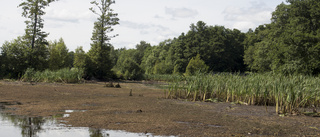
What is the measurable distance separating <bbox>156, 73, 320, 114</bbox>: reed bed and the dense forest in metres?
1.59

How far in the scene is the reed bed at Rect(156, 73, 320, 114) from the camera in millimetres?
14430

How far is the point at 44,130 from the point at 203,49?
217 ft

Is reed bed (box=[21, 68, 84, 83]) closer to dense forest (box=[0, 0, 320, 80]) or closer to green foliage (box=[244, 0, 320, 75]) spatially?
dense forest (box=[0, 0, 320, 80])

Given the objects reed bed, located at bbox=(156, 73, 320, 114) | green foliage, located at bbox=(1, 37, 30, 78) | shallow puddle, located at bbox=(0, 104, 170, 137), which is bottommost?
shallow puddle, located at bbox=(0, 104, 170, 137)

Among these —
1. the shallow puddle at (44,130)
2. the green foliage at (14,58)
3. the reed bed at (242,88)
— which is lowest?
the shallow puddle at (44,130)

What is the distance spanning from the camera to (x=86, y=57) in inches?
1855

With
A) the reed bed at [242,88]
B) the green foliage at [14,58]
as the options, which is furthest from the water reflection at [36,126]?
the green foliage at [14,58]

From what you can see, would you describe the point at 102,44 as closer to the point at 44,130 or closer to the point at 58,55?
the point at 58,55

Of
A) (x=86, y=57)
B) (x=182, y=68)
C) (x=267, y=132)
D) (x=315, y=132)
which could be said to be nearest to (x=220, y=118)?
(x=267, y=132)

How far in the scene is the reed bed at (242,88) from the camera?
1443 centimetres

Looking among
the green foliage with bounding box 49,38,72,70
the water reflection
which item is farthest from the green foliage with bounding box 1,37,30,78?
the water reflection

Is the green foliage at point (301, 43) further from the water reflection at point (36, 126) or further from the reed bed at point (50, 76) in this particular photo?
the water reflection at point (36, 126)

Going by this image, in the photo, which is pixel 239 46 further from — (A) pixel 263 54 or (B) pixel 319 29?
(B) pixel 319 29

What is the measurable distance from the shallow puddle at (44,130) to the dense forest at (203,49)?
35.9 ft
